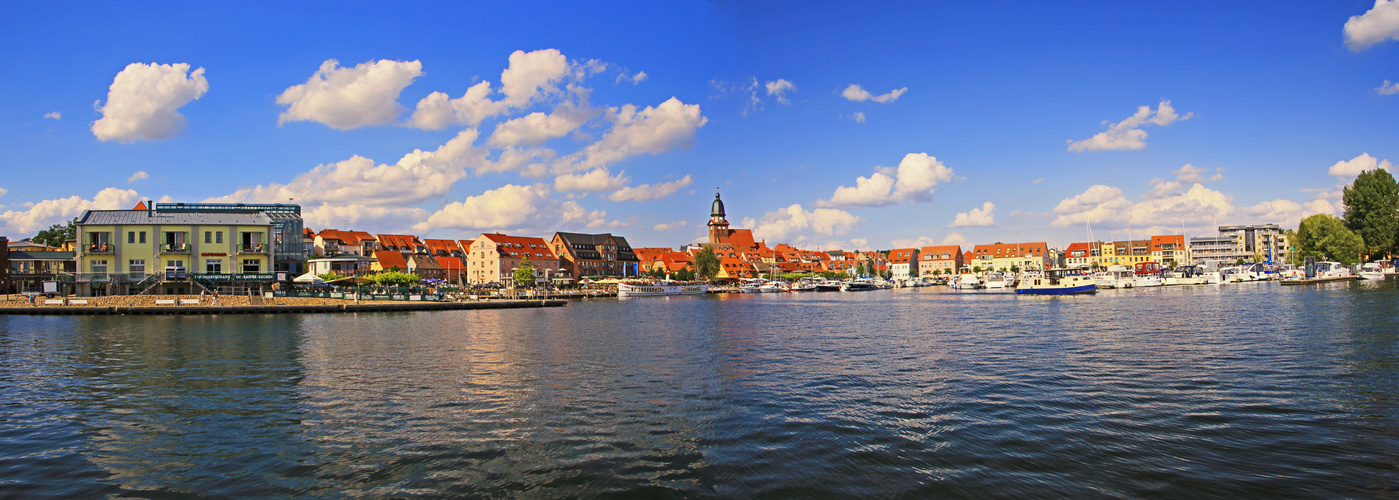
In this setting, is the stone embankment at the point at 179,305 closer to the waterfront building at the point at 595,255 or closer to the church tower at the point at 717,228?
the waterfront building at the point at 595,255

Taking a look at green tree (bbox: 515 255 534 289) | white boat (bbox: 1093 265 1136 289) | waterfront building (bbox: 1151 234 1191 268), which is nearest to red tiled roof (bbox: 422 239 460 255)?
green tree (bbox: 515 255 534 289)

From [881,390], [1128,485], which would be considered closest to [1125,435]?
[1128,485]

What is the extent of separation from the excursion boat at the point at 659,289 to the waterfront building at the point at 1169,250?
9596 cm

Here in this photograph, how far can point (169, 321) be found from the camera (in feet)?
130

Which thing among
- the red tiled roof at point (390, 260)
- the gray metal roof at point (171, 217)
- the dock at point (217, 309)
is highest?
the gray metal roof at point (171, 217)

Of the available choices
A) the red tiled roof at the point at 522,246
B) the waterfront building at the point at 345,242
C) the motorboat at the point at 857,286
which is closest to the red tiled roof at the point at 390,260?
the waterfront building at the point at 345,242

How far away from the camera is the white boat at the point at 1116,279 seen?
83188 millimetres

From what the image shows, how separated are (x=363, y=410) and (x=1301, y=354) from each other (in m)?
21.8

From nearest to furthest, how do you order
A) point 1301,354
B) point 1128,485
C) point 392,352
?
point 1128,485
point 1301,354
point 392,352

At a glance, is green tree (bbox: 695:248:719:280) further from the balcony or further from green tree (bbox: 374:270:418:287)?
the balcony

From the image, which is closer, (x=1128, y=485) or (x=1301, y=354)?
(x=1128, y=485)

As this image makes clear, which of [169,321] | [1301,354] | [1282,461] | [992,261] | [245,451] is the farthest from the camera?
[992,261]

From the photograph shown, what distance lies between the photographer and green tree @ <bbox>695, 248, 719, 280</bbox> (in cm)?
12244

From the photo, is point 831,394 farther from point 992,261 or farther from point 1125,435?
point 992,261
